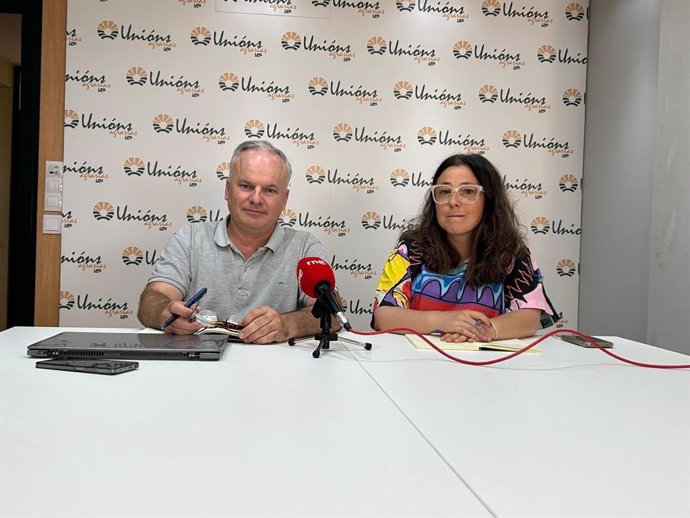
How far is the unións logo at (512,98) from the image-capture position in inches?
122

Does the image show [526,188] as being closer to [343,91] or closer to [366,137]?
[366,137]

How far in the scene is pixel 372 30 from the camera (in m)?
3.03

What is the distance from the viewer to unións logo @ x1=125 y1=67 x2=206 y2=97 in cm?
293

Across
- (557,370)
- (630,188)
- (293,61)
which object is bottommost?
(557,370)

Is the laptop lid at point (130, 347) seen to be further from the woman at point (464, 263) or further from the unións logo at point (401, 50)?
the unións logo at point (401, 50)

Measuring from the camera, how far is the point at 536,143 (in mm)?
3137

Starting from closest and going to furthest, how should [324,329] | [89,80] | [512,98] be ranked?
[324,329]
[89,80]
[512,98]

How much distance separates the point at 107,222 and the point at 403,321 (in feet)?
5.72

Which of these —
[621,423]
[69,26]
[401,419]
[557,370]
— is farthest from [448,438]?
[69,26]

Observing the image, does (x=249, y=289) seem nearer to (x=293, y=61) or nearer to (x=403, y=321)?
(x=403, y=321)

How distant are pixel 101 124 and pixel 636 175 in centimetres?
249

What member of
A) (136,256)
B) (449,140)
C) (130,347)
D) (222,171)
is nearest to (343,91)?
(449,140)

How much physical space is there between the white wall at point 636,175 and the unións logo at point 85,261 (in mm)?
2422

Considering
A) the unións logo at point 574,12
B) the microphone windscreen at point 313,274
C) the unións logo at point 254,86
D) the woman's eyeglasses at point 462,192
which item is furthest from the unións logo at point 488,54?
the microphone windscreen at point 313,274
